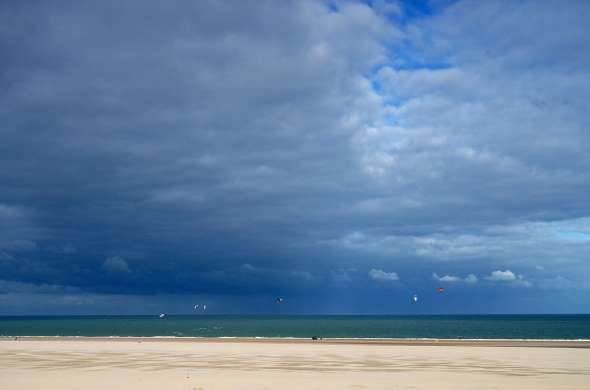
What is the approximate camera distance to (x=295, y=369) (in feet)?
134

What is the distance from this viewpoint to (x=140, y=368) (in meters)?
42.3

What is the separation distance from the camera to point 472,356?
52.6 meters

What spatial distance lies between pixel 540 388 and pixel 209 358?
96.4 feet

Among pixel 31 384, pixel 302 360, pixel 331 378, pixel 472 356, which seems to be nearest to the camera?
pixel 31 384

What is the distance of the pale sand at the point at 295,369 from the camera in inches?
1280

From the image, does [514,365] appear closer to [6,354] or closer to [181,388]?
[181,388]

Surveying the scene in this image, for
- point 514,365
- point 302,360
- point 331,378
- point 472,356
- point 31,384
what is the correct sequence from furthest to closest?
point 472,356 → point 302,360 → point 514,365 → point 331,378 → point 31,384

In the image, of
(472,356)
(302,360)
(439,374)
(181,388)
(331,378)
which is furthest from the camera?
(472,356)

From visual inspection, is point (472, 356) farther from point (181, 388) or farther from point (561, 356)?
point (181, 388)

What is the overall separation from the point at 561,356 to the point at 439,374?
21696mm

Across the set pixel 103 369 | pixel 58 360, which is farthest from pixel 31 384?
pixel 58 360

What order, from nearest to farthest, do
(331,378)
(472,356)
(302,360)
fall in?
(331,378), (302,360), (472,356)

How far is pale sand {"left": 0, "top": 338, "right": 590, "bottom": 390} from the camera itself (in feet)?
107

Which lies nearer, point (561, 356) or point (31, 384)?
point (31, 384)
